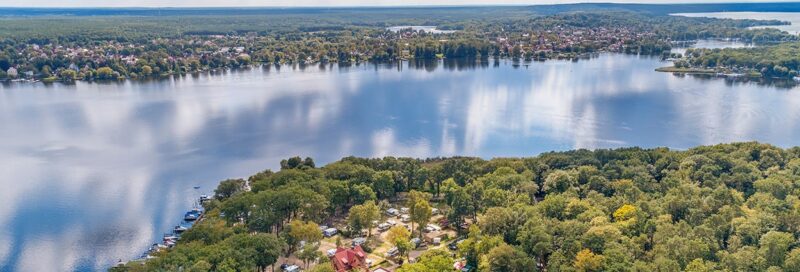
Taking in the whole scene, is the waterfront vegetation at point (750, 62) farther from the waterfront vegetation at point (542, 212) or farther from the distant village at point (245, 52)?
the waterfront vegetation at point (542, 212)

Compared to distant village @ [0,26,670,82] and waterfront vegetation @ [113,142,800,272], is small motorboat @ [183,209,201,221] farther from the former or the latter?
distant village @ [0,26,670,82]

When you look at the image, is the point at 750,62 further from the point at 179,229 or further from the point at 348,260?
the point at 179,229

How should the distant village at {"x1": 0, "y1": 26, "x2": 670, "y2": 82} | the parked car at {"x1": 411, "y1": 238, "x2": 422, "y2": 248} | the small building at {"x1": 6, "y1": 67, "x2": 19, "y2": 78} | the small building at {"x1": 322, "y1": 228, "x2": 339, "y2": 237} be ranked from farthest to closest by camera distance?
the distant village at {"x1": 0, "y1": 26, "x2": 670, "y2": 82} < the small building at {"x1": 6, "y1": 67, "x2": 19, "y2": 78} < the small building at {"x1": 322, "y1": 228, "x2": 339, "y2": 237} < the parked car at {"x1": 411, "y1": 238, "x2": 422, "y2": 248}

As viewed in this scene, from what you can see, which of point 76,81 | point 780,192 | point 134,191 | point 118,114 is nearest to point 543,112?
point 780,192

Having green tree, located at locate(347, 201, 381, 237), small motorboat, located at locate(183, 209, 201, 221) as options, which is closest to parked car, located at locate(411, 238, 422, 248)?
green tree, located at locate(347, 201, 381, 237)

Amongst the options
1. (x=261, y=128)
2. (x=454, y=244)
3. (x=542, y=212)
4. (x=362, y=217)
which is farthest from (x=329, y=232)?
(x=261, y=128)

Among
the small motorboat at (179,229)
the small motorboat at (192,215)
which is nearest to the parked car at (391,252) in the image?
the small motorboat at (179,229)

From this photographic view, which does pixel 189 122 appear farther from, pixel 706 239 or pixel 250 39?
pixel 250 39
